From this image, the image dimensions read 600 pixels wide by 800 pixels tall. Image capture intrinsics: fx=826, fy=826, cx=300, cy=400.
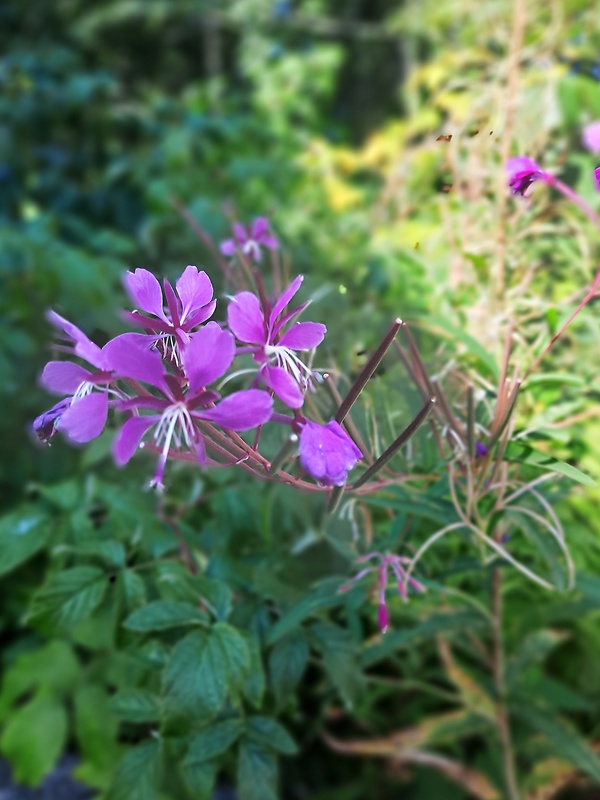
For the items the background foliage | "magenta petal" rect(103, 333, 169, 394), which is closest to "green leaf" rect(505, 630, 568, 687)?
the background foliage

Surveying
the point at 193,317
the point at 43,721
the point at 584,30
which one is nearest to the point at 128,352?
the point at 193,317

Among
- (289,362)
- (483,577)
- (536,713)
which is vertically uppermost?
(289,362)

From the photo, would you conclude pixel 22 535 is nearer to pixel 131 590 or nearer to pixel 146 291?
pixel 131 590

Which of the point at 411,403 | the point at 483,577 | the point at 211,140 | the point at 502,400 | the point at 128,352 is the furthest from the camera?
the point at 211,140

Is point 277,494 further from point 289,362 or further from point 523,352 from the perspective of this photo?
point 289,362

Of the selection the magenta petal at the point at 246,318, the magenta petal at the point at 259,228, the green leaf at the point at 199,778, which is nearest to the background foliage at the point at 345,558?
the green leaf at the point at 199,778

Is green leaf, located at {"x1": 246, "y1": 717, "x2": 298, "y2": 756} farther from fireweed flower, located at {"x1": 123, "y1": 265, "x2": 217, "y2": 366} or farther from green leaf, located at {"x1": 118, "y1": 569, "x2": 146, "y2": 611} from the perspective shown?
fireweed flower, located at {"x1": 123, "y1": 265, "x2": 217, "y2": 366}
